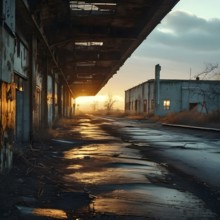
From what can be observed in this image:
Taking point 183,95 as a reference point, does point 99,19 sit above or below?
above

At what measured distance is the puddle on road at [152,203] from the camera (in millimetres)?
4953

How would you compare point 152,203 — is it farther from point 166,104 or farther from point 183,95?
point 183,95

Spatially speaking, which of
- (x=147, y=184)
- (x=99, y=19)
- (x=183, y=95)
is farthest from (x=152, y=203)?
(x=183, y=95)

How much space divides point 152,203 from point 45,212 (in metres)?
1.40

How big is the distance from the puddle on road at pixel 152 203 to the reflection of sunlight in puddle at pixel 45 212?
449 mm

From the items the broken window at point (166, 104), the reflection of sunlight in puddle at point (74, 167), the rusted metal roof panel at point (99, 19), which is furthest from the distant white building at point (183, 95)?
the reflection of sunlight in puddle at point (74, 167)

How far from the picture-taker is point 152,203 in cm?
548

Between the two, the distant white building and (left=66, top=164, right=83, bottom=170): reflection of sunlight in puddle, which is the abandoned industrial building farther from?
the distant white building

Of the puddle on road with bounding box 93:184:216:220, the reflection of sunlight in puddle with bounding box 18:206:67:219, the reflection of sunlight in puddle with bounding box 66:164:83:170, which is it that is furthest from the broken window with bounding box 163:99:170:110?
the reflection of sunlight in puddle with bounding box 18:206:67:219

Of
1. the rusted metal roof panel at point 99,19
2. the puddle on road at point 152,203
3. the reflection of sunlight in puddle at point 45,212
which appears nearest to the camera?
the reflection of sunlight in puddle at point 45,212

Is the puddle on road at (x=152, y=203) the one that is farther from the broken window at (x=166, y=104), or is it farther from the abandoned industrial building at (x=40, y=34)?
the broken window at (x=166, y=104)

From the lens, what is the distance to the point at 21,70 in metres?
13.0

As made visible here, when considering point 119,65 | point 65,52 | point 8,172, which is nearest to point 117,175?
point 8,172

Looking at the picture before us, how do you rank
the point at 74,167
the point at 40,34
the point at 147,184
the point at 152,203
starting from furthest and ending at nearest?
the point at 40,34 → the point at 74,167 → the point at 147,184 → the point at 152,203
